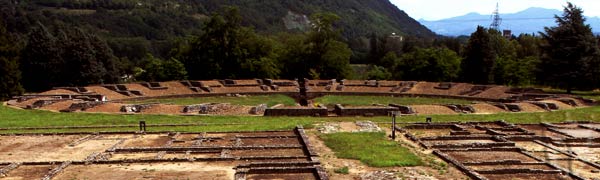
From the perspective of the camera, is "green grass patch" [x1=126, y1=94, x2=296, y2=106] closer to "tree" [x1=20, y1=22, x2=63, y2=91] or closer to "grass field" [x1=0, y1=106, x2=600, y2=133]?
"grass field" [x1=0, y1=106, x2=600, y2=133]

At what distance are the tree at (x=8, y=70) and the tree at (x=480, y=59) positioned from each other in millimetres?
44254

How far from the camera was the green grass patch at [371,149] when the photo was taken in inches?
665

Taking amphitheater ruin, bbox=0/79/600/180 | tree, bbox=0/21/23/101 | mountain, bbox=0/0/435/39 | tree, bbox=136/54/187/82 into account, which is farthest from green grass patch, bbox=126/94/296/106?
mountain, bbox=0/0/435/39

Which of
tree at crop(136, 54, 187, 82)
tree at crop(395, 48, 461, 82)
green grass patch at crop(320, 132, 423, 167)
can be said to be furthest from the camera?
tree at crop(395, 48, 461, 82)

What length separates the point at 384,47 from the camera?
94438 millimetres

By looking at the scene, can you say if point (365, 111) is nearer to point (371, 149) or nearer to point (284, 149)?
point (371, 149)

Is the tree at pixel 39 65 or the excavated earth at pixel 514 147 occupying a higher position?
the tree at pixel 39 65

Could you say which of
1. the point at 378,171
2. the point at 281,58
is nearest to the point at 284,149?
the point at 378,171

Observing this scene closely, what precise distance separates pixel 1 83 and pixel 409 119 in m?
34.8

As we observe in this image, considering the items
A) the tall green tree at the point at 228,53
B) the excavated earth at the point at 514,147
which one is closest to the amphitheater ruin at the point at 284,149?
the excavated earth at the point at 514,147

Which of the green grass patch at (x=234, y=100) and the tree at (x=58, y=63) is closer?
the green grass patch at (x=234, y=100)

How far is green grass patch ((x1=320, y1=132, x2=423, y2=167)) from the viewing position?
665 inches

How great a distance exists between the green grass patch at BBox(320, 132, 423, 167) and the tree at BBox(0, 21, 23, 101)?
3364cm

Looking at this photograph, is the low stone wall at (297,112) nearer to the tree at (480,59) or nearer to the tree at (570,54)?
the tree at (570,54)
